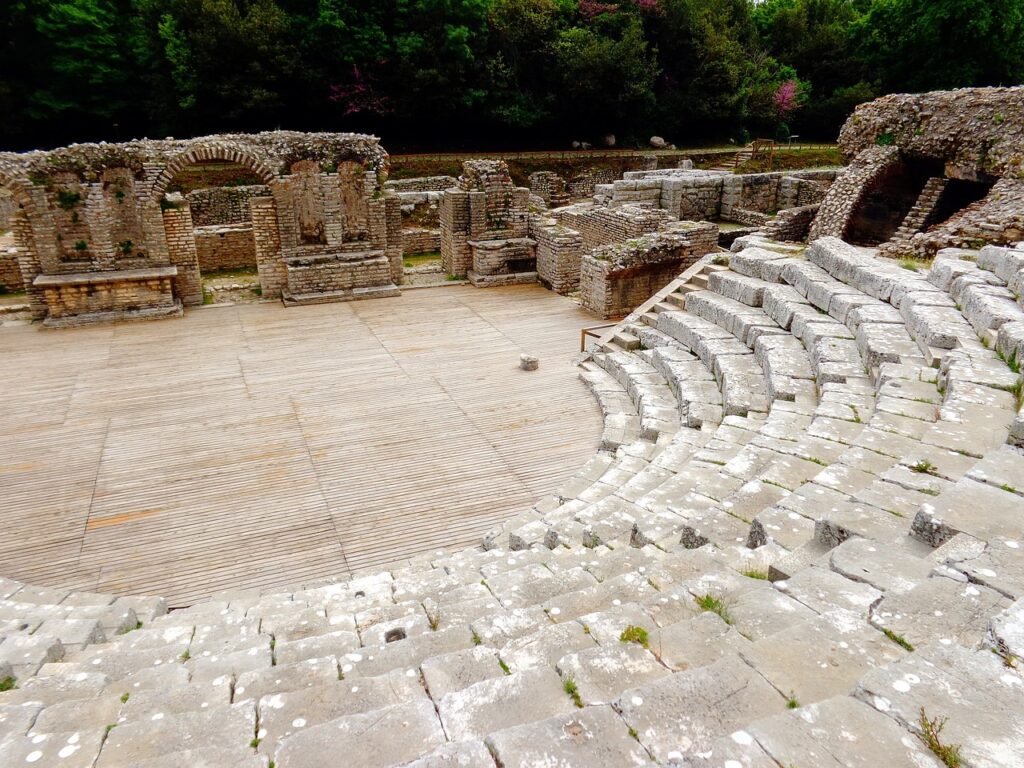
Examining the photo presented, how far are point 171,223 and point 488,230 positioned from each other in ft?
18.7

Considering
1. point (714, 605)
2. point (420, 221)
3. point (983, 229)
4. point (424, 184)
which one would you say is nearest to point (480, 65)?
point (424, 184)

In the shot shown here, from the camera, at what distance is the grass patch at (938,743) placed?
1.83m

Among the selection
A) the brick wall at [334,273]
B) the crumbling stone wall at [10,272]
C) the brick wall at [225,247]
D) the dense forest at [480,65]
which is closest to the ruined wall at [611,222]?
the brick wall at [334,273]

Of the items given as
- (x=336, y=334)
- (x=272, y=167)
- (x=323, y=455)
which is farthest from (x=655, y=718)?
(x=272, y=167)

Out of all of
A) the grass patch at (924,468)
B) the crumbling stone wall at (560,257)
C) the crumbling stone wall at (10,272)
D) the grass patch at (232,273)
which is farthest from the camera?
the grass patch at (232,273)

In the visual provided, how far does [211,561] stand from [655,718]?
427cm

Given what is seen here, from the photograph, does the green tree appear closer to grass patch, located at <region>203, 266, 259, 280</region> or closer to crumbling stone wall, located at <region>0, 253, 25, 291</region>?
grass patch, located at <region>203, 266, 259, 280</region>

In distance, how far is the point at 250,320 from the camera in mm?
11781

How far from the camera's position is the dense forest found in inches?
935

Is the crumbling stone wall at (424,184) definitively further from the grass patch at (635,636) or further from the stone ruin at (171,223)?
the grass patch at (635,636)

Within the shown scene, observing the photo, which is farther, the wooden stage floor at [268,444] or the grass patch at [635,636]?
the wooden stage floor at [268,444]

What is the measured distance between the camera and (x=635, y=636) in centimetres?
280

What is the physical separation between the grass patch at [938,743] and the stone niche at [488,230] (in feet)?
40.2

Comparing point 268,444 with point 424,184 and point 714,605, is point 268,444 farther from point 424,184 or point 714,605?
point 424,184
